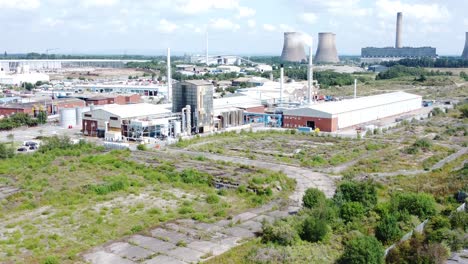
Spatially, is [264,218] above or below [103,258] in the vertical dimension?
above

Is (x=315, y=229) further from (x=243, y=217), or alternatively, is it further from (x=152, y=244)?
(x=152, y=244)

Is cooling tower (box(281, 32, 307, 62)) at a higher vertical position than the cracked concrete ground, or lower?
higher

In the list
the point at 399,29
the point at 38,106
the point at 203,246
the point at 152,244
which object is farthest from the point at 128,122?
the point at 399,29

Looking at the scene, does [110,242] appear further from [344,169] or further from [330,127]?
[330,127]

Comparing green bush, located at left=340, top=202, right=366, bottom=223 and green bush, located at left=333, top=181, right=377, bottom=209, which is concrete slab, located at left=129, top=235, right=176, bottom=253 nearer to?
green bush, located at left=340, top=202, right=366, bottom=223

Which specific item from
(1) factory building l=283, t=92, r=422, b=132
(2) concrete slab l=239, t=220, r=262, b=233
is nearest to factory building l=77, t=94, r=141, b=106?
(1) factory building l=283, t=92, r=422, b=132

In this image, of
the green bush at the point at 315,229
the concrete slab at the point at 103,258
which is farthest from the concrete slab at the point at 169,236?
the green bush at the point at 315,229
